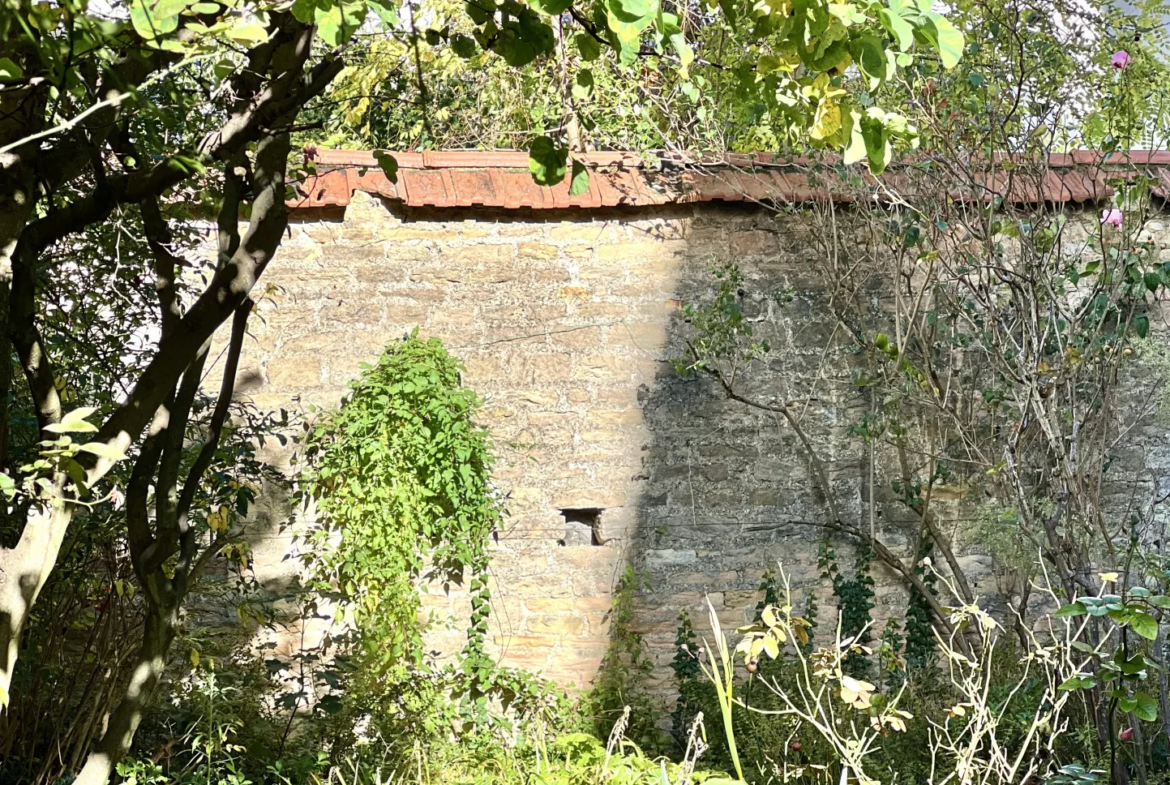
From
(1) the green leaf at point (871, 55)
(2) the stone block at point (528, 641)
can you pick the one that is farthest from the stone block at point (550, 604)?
(1) the green leaf at point (871, 55)

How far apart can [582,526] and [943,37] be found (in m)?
3.57

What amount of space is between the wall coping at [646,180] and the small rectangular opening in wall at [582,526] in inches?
52.3

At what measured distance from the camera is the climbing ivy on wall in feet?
15.1

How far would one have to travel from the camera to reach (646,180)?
509 cm

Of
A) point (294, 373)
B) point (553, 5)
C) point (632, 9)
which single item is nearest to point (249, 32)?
point (553, 5)

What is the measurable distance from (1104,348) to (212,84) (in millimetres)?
3388

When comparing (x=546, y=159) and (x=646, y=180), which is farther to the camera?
(x=646, y=180)

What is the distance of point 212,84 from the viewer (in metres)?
3.34

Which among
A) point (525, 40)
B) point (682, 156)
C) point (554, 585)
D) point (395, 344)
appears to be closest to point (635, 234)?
point (682, 156)

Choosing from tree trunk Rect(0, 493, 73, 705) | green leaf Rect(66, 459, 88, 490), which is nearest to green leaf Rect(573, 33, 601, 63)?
green leaf Rect(66, 459, 88, 490)

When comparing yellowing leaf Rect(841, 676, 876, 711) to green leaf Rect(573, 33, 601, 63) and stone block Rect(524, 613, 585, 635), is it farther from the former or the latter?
stone block Rect(524, 613, 585, 635)

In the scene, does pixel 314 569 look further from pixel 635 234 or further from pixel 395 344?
pixel 635 234

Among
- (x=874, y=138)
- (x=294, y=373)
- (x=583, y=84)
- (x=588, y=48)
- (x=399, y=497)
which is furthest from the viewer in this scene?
(x=294, y=373)

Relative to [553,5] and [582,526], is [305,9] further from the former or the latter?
[582,526]
